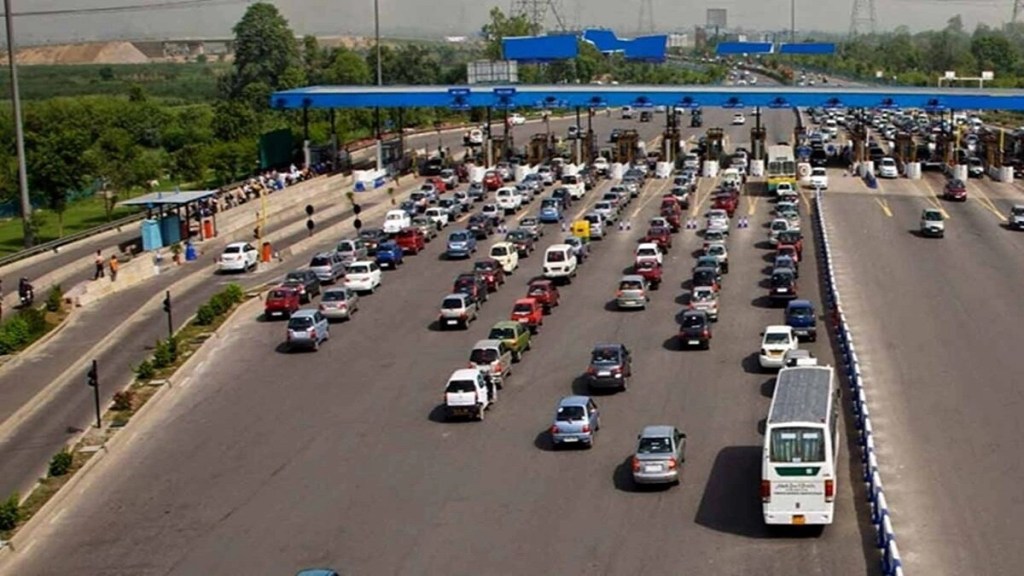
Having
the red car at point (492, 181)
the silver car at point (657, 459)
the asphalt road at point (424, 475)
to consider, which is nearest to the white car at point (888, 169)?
the red car at point (492, 181)

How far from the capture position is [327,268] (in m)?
56.8

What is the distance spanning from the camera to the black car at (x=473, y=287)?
51.2 meters

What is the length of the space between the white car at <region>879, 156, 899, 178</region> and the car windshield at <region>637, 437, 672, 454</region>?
199 ft

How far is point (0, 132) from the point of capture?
11150cm

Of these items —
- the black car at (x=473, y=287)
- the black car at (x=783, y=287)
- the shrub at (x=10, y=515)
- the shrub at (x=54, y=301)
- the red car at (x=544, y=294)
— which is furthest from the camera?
the shrub at (x=54, y=301)

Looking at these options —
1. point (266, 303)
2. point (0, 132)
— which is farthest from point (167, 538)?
point (0, 132)

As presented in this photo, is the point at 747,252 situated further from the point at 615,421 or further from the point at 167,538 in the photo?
the point at 167,538

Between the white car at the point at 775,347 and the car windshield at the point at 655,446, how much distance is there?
33.4 feet

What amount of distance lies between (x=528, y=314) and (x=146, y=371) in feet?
39.6

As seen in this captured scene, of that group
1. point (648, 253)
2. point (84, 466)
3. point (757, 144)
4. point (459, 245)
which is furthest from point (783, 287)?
point (757, 144)

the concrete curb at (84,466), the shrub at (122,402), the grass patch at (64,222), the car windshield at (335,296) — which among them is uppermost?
the car windshield at (335,296)

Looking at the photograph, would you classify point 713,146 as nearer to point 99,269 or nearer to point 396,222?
point 396,222

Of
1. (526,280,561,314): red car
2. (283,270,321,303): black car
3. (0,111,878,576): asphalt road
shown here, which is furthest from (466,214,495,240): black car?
(0,111,878,576): asphalt road

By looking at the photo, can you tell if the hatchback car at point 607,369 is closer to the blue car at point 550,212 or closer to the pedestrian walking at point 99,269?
the pedestrian walking at point 99,269
